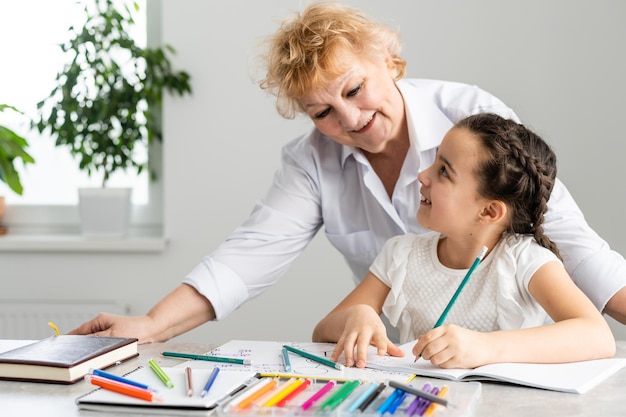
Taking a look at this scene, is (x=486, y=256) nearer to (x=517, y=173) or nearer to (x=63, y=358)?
(x=517, y=173)

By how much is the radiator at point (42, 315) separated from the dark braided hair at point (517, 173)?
6.38ft

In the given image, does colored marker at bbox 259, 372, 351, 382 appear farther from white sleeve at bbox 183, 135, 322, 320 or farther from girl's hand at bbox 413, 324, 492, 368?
white sleeve at bbox 183, 135, 322, 320

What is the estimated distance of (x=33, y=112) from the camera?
125 inches

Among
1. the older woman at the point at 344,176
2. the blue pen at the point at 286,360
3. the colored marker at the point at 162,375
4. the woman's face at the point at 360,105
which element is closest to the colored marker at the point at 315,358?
the blue pen at the point at 286,360

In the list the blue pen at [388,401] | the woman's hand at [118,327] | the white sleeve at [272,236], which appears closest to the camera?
the blue pen at [388,401]

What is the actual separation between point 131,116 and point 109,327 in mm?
Answer: 1694

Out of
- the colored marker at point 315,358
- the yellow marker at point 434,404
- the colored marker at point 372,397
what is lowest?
the colored marker at point 315,358

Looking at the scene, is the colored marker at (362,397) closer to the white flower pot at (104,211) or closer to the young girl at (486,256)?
the young girl at (486,256)

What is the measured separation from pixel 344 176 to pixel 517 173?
1.76 feet

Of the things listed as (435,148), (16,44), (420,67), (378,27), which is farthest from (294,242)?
(16,44)

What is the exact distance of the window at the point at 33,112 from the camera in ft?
10.5

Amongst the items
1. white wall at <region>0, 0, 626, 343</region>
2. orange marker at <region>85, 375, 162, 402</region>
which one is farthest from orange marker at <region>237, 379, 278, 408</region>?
white wall at <region>0, 0, 626, 343</region>

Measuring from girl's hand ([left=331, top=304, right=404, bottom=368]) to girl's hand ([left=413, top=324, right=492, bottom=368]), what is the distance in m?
0.07

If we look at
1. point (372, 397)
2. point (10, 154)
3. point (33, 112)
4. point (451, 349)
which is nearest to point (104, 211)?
point (10, 154)
